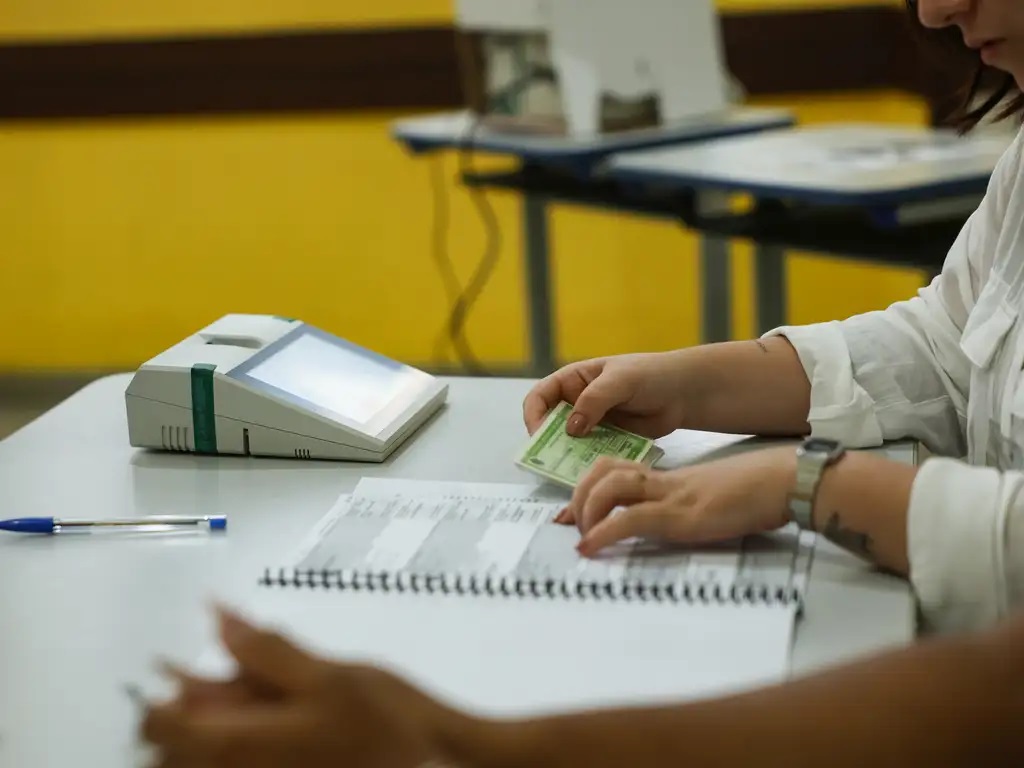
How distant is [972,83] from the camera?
4.25ft

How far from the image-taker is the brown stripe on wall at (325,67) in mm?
3750

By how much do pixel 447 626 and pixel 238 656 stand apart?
24cm

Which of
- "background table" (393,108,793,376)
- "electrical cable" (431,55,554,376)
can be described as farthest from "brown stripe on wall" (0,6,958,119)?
"background table" (393,108,793,376)

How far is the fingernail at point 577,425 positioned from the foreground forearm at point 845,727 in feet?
1.78

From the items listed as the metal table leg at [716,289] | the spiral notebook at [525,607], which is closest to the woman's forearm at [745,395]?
the spiral notebook at [525,607]

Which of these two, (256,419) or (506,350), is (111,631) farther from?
(506,350)

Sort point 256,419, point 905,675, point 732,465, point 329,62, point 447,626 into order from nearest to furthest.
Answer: point 905,675, point 447,626, point 732,465, point 256,419, point 329,62

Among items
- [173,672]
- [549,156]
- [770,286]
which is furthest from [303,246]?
[173,672]

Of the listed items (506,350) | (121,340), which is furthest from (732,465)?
(121,340)

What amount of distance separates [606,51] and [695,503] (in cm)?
189

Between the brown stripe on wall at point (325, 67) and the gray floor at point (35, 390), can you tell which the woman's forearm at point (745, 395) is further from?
the gray floor at point (35, 390)

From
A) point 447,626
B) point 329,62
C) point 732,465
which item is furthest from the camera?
point 329,62

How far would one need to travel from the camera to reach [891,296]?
3.86 metres

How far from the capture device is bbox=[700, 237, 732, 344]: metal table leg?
2.87 metres
